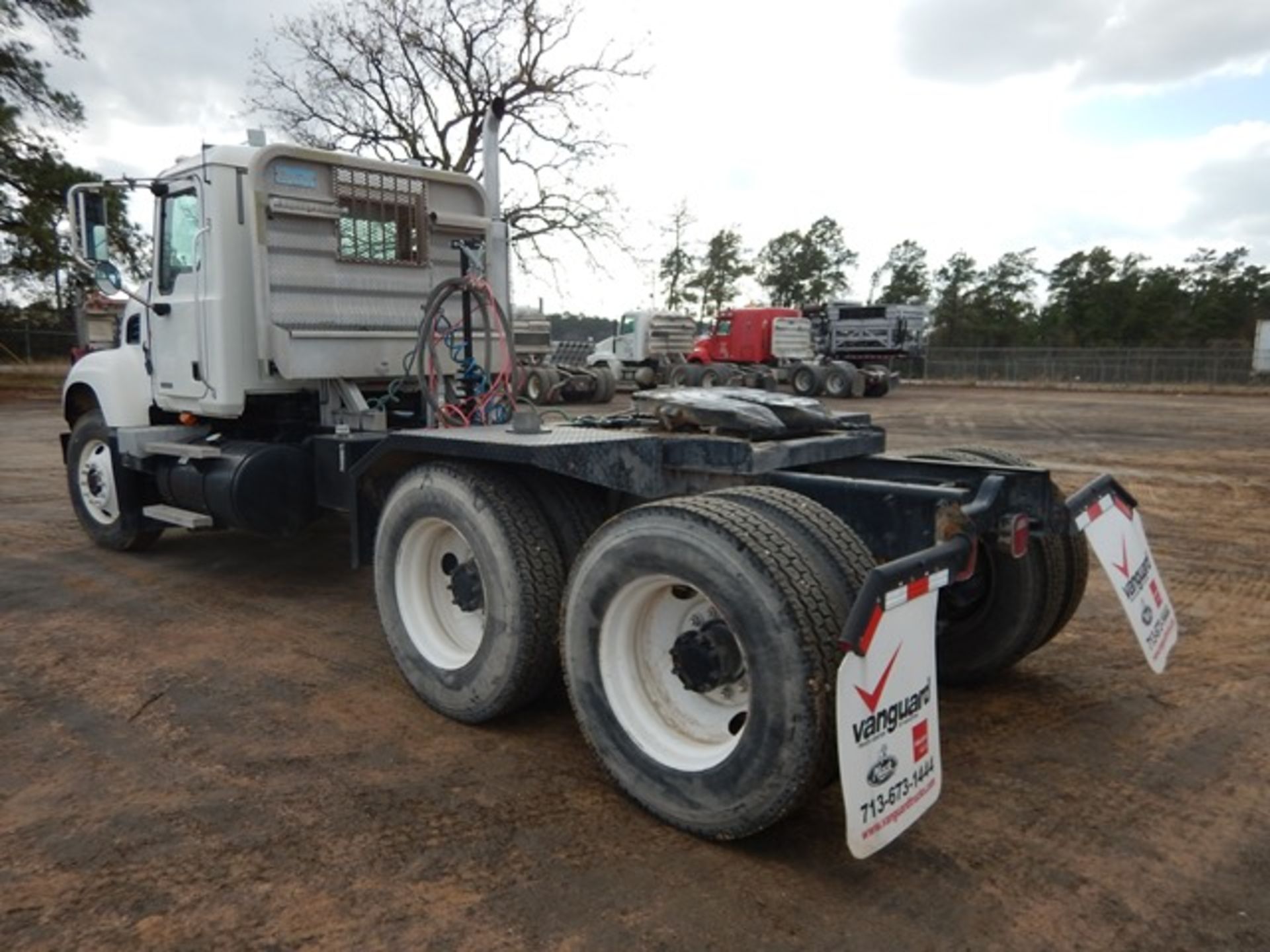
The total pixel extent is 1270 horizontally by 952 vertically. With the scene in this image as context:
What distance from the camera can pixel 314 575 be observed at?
6367 mm

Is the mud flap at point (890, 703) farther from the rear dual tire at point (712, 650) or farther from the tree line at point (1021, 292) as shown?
the tree line at point (1021, 292)

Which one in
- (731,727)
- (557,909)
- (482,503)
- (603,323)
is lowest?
(557,909)

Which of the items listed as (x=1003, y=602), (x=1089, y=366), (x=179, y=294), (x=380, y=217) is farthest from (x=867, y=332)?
(x=1003, y=602)

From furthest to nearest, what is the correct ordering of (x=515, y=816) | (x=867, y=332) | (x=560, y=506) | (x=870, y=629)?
(x=867, y=332)
(x=560, y=506)
(x=515, y=816)
(x=870, y=629)

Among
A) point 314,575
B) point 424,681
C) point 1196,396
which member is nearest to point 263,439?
point 314,575

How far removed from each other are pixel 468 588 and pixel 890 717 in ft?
6.46

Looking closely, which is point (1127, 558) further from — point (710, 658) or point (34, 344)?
point (34, 344)

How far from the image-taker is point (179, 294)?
591cm

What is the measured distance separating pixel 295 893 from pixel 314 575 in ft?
12.9

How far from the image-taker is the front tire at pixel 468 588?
11.9 ft

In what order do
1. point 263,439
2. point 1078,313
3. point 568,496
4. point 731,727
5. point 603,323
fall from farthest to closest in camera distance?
point 1078,313, point 603,323, point 263,439, point 568,496, point 731,727

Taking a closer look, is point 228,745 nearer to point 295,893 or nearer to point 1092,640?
point 295,893

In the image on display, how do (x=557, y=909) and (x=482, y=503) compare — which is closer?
(x=557, y=909)

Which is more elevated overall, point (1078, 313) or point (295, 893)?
point (1078, 313)
